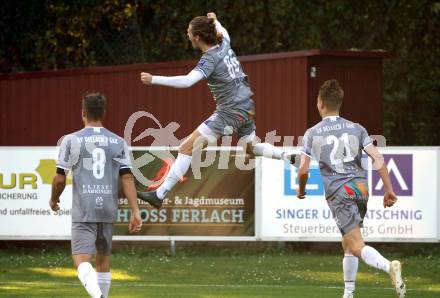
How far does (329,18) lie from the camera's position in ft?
91.1

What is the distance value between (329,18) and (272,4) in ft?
5.36

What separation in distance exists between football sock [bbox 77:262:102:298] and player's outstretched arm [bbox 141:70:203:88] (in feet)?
6.03

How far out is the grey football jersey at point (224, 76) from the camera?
12.1 m

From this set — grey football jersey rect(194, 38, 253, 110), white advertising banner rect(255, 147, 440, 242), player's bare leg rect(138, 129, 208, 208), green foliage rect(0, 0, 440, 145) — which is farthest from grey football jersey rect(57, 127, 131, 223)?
green foliage rect(0, 0, 440, 145)

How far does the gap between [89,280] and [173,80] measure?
2.18 m

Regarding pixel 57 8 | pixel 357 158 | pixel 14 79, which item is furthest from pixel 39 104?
pixel 357 158

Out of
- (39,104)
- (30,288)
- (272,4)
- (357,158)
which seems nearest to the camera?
(357,158)

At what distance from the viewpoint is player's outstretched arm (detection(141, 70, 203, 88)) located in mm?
11117

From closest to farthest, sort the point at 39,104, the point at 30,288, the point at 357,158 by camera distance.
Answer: the point at 357,158 < the point at 30,288 < the point at 39,104

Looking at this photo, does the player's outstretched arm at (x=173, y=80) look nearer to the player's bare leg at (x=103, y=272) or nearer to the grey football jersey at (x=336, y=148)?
the grey football jersey at (x=336, y=148)

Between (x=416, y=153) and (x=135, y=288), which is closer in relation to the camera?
(x=135, y=288)

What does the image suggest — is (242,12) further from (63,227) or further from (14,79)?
(63,227)

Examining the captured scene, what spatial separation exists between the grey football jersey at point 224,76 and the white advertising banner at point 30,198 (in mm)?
7019

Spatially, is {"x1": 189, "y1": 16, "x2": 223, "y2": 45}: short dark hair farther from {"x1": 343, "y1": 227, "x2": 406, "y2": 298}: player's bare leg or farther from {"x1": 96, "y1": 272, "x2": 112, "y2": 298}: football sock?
{"x1": 96, "y1": 272, "x2": 112, "y2": 298}: football sock
